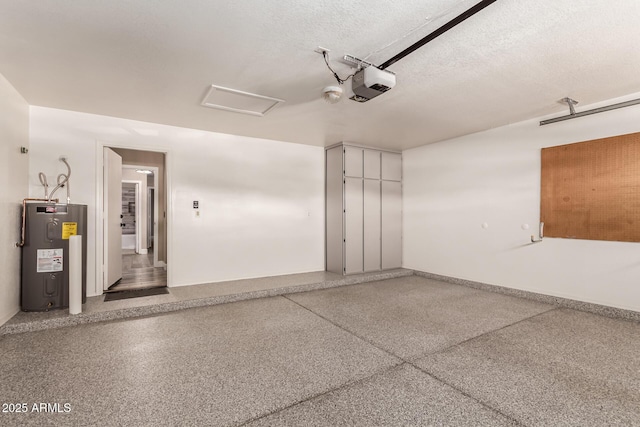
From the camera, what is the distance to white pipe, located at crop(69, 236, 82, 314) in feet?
11.1

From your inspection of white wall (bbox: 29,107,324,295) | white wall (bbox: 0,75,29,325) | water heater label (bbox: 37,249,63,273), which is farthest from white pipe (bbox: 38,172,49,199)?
water heater label (bbox: 37,249,63,273)

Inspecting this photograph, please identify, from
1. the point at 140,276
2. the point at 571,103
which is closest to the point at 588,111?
the point at 571,103

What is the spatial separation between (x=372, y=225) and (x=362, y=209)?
41 centimetres

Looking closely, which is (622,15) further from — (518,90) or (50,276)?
(50,276)

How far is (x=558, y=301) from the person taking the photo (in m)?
4.14

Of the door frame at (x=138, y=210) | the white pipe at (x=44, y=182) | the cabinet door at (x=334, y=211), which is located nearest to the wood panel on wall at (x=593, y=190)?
the cabinet door at (x=334, y=211)

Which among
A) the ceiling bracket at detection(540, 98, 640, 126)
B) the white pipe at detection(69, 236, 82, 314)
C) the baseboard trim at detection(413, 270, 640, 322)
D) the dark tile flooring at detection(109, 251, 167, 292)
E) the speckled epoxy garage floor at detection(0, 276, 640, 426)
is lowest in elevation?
the speckled epoxy garage floor at detection(0, 276, 640, 426)

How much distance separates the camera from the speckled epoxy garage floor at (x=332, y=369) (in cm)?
189

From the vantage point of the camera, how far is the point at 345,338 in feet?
9.97

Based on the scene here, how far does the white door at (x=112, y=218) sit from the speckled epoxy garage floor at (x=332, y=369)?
134 centimetres

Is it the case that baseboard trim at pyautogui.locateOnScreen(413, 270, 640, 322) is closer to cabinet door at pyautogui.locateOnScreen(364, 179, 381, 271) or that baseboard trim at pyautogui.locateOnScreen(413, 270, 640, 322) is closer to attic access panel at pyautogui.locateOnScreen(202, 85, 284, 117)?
cabinet door at pyautogui.locateOnScreen(364, 179, 381, 271)

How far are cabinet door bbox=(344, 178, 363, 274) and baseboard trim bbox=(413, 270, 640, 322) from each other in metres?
1.63

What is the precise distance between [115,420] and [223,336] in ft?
4.22

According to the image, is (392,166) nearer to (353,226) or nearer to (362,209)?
(362,209)
